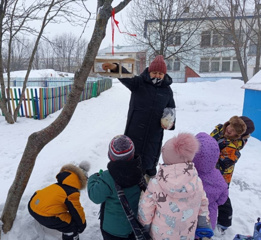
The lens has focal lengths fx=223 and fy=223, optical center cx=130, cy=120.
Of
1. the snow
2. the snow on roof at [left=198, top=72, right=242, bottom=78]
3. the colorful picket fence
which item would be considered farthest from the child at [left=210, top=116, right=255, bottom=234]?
the snow on roof at [left=198, top=72, right=242, bottom=78]

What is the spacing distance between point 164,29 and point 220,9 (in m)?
5.38

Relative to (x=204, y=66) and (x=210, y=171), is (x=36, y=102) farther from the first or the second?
(x=204, y=66)

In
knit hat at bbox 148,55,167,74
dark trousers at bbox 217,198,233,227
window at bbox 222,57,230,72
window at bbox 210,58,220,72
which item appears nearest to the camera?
knit hat at bbox 148,55,167,74

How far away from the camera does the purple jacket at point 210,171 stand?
6.28 feet

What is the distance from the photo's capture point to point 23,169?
2125mm

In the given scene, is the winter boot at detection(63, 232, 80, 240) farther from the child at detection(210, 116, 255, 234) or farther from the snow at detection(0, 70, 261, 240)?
the child at detection(210, 116, 255, 234)

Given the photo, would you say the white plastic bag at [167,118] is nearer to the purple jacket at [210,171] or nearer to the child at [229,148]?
the purple jacket at [210,171]

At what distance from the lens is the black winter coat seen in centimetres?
238

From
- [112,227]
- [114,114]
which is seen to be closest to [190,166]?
[112,227]

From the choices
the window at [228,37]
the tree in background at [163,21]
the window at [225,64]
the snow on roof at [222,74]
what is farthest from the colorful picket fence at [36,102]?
the window at [225,64]

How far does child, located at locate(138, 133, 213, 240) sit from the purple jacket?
0.95 feet

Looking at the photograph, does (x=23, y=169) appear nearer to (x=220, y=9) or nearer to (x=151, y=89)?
(x=151, y=89)

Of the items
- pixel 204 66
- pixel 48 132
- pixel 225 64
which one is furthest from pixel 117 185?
pixel 225 64

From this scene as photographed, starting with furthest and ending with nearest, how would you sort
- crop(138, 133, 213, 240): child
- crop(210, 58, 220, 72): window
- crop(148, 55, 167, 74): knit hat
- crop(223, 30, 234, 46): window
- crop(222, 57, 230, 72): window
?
crop(210, 58, 220, 72): window → crop(222, 57, 230, 72): window → crop(223, 30, 234, 46): window → crop(148, 55, 167, 74): knit hat → crop(138, 133, 213, 240): child
